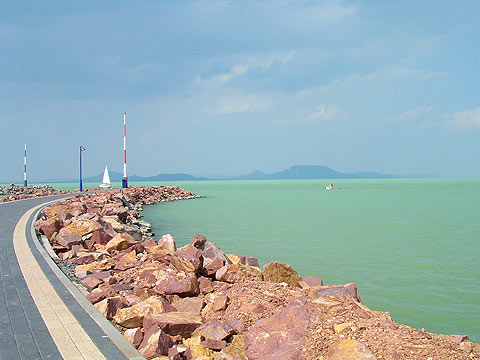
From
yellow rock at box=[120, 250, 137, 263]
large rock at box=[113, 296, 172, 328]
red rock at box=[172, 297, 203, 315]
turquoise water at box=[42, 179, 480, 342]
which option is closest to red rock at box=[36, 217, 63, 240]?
yellow rock at box=[120, 250, 137, 263]

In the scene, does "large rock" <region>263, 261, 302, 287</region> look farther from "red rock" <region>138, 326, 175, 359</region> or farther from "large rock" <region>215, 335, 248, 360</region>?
"red rock" <region>138, 326, 175, 359</region>

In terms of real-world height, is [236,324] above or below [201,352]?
above

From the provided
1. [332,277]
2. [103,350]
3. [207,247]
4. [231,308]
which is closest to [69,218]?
[207,247]

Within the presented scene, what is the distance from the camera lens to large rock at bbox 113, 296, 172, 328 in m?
7.47

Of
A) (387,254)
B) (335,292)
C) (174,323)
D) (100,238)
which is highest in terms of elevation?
(100,238)

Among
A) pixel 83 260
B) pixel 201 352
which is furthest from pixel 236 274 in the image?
pixel 83 260

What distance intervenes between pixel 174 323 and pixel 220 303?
1.32 m

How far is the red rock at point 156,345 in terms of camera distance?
616 cm

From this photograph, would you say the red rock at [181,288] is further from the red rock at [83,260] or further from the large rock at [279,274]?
the red rock at [83,260]

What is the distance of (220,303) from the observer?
8148mm

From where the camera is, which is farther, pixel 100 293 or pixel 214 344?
pixel 100 293

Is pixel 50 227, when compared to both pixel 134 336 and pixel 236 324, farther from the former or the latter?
pixel 236 324

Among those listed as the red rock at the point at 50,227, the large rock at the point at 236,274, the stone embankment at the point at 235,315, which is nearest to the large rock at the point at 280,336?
the stone embankment at the point at 235,315

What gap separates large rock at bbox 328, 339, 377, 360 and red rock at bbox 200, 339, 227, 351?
1.66m
